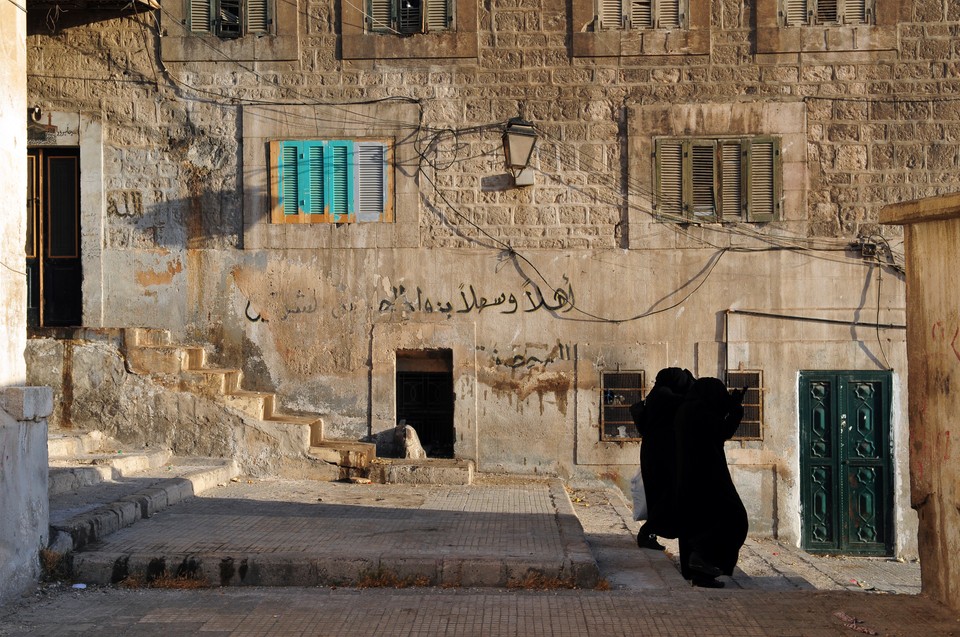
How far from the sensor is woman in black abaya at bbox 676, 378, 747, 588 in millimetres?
6898

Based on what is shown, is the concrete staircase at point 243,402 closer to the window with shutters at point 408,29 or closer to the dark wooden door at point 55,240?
the dark wooden door at point 55,240

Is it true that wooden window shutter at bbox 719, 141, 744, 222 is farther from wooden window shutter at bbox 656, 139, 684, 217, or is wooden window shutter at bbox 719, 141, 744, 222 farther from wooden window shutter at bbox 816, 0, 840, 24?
wooden window shutter at bbox 816, 0, 840, 24

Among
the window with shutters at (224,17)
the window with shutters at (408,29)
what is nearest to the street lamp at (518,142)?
the window with shutters at (408,29)

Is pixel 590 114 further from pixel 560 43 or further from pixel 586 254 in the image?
pixel 586 254

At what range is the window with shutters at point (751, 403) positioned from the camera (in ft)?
39.1

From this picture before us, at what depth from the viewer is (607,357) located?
39.6 ft

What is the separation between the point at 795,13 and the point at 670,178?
2.39 meters

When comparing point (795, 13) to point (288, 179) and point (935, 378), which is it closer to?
point (288, 179)

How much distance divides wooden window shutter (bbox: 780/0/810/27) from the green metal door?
4084 mm

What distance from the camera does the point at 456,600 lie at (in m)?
6.21

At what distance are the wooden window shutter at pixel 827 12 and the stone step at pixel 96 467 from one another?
8873mm

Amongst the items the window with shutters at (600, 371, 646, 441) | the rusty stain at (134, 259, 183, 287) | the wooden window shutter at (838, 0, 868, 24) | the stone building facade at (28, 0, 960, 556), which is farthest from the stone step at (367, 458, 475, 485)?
the wooden window shutter at (838, 0, 868, 24)

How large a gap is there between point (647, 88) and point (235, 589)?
7.91m

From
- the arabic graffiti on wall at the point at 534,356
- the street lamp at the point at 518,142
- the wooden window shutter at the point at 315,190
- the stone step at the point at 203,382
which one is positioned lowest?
the stone step at the point at 203,382
